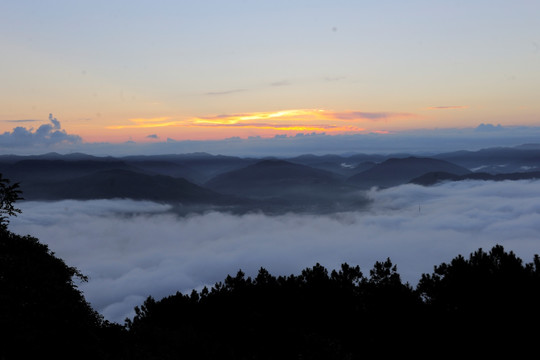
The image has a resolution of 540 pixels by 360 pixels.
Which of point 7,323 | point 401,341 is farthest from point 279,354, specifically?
point 7,323

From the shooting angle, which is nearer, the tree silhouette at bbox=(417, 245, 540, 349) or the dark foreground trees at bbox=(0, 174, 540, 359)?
the dark foreground trees at bbox=(0, 174, 540, 359)

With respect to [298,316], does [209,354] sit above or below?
above

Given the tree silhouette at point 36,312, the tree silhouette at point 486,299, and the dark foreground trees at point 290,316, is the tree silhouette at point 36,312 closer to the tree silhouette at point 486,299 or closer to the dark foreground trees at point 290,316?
the dark foreground trees at point 290,316

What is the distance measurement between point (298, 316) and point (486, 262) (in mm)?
14943

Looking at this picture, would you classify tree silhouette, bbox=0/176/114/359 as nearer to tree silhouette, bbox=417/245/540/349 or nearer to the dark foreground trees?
the dark foreground trees

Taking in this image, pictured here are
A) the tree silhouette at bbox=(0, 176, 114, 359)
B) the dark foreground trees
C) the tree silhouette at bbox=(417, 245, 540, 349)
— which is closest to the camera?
the tree silhouette at bbox=(0, 176, 114, 359)

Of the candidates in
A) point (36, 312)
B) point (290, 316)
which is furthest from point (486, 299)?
point (36, 312)

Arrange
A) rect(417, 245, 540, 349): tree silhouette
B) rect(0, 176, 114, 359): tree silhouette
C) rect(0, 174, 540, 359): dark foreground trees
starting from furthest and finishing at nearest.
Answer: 1. rect(417, 245, 540, 349): tree silhouette
2. rect(0, 174, 540, 359): dark foreground trees
3. rect(0, 176, 114, 359): tree silhouette

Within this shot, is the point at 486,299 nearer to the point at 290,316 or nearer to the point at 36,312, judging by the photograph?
the point at 290,316

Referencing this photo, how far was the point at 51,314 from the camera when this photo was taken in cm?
2278

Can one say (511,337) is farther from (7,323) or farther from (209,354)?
(7,323)

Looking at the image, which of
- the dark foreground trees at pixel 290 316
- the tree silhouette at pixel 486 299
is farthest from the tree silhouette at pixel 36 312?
the tree silhouette at pixel 486 299

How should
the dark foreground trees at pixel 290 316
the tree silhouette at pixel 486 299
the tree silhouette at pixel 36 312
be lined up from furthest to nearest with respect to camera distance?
the tree silhouette at pixel 486 299 → the dark foreground trees at pixel 290 316 → the tree silhouette at pixel 36 312

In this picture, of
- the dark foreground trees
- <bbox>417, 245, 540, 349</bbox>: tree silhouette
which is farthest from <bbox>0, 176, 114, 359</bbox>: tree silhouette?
<bbox>417, 245, 540, 349</bbox>: tree silhouette
